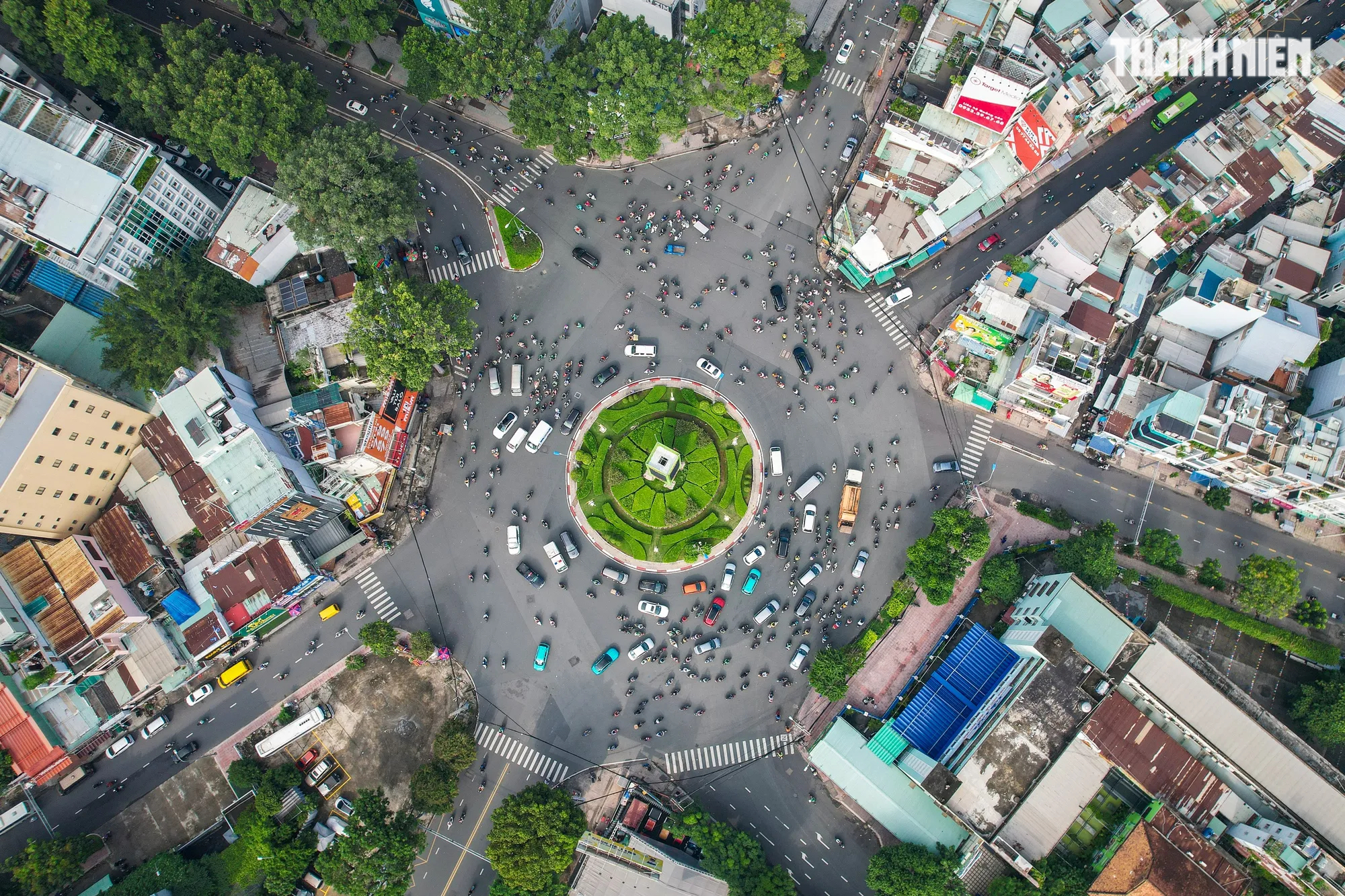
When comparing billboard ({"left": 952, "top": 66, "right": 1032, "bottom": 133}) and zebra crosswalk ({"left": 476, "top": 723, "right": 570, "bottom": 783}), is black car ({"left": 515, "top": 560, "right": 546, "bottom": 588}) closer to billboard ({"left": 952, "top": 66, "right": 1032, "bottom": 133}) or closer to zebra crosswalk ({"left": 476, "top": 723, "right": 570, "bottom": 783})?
zebra crosswalk ({"left": 476, "top": 723, "right": 570, "bottom": 783})

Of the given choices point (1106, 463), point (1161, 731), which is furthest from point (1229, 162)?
point (1161, 731)

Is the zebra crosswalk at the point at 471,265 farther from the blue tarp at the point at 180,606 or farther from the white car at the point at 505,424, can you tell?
the blue tarp at the point at 180,606

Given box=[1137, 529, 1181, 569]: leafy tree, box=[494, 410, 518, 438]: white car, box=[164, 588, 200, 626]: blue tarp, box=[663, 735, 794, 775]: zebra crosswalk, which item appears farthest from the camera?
box=[494, 410, 518, 438]: white car

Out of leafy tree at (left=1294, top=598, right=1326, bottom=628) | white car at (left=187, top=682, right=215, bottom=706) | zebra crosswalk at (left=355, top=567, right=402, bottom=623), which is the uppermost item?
leafy tree at (left=1294, top=598, right=1326, bottom=628)

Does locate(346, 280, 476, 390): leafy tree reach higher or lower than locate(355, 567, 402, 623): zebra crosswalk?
higher

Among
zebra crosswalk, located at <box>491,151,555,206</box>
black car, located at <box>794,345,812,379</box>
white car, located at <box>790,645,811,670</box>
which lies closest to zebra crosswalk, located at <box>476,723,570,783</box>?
white car, located at <box>790,645,811,670</box>

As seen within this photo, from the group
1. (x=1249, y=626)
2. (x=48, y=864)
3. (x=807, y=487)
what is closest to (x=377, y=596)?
(x=48, y=864)

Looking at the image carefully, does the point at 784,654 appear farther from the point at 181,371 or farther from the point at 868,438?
the point at 181,371

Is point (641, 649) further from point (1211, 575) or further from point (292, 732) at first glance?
point (1211, 575)
